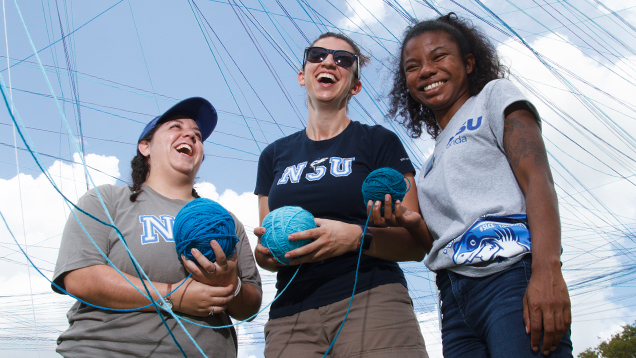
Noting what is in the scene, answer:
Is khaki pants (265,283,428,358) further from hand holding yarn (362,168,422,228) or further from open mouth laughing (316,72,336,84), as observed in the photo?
open mouth laughing (316,72,336,84)

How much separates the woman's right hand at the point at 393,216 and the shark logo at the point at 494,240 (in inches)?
10.4

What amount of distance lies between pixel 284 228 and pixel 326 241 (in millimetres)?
162

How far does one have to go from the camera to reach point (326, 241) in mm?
1543

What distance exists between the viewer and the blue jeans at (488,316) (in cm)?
114

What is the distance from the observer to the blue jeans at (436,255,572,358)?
1136mm

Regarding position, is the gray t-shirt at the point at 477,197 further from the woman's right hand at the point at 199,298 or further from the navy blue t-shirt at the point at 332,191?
the woman's right hand at the point at 199,298

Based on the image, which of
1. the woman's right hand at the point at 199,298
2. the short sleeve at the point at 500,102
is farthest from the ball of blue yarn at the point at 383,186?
the woman's right hand at the point at 199,298

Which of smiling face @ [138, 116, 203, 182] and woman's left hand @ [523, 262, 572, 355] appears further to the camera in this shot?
smiling face @ [138, 116, 203, 182]

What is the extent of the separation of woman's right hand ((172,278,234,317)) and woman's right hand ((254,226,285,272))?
7.4 inches

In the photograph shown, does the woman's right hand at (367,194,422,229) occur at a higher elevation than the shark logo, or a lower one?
higher

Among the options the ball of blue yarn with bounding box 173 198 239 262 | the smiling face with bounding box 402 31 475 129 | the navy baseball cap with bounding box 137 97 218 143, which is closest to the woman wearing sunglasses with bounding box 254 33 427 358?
the ball of blue yarn with bounding box 173 198 239 262

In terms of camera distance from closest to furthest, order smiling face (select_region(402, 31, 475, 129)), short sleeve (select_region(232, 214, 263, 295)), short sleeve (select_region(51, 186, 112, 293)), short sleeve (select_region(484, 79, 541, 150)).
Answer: short sleeve (select_region(484, 79, 541, 150)) < short sleeve (select_region(51, 186, 112, 293)) < smiling face (select_region(402, 31, 475, 129)) < short sleeve (select_region(232, 214, 263, 295))

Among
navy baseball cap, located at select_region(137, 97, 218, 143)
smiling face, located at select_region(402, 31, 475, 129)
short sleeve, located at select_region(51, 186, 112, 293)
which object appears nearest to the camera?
short sleeve, located at select_region(51, 186, 112, 293)

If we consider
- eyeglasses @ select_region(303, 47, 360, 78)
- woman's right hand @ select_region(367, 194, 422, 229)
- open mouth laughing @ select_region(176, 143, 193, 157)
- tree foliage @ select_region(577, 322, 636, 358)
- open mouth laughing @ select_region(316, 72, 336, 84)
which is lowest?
tree foliage @ select_region(577, 322, 636, 358)
